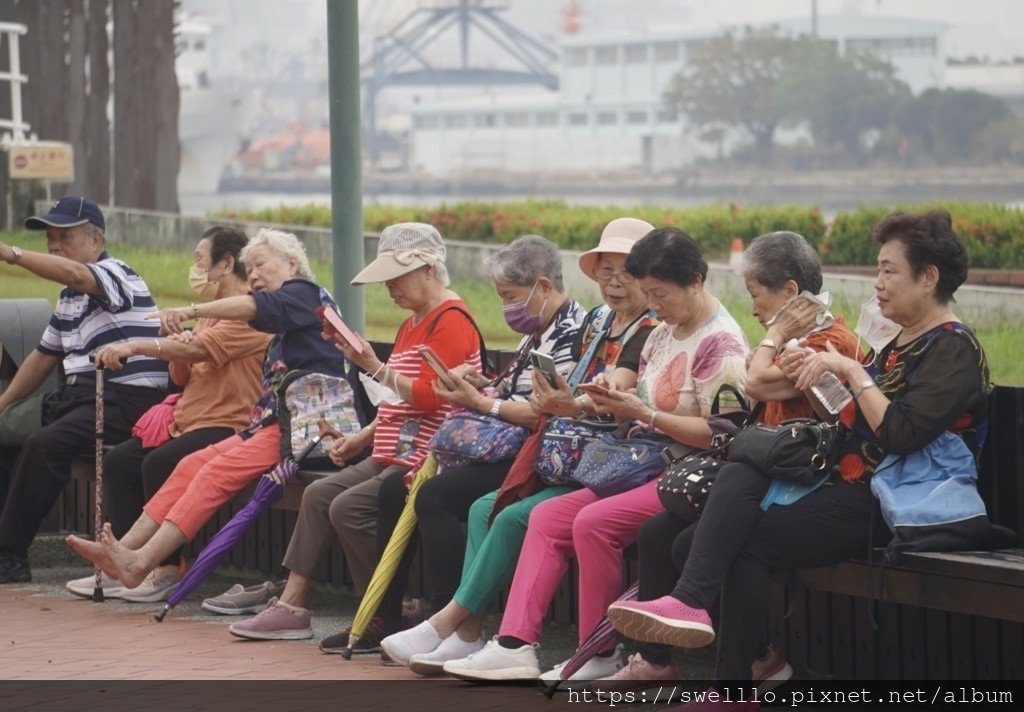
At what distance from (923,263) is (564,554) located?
1441 mm

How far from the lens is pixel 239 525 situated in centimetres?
679

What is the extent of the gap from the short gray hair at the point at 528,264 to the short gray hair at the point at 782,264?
100cm

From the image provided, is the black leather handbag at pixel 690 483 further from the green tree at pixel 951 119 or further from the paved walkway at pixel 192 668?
the green tree at pixel 951 119

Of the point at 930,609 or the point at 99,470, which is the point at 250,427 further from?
the point at 930,609

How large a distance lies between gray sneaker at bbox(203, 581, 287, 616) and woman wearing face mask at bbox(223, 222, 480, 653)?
19.3 inches

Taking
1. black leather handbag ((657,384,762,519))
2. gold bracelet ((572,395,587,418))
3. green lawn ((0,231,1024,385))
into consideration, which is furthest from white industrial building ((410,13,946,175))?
black leather handbag ((657,384,762,519))

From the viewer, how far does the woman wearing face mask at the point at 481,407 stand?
19.4 ft

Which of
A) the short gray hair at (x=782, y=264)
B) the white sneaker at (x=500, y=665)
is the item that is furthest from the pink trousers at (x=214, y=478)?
the short gray hair at (x=782, y=264)

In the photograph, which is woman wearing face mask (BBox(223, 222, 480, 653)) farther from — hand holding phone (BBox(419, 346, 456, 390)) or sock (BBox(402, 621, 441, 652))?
sock (BBox(402, 621, 441, 652))

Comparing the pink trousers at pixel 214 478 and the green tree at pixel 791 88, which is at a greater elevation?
the green tree at pixel 791 88

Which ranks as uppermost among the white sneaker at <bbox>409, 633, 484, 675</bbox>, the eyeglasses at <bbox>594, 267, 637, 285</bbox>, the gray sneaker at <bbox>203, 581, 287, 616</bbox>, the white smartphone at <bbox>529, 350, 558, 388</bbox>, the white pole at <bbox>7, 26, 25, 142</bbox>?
the white pole at <bbox>7, 26, 25, 142</bbox>

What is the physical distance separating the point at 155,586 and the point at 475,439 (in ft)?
6.63

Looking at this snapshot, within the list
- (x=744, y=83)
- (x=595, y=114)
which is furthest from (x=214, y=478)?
(x=595, y=114)

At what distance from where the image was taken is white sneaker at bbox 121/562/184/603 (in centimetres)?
722
